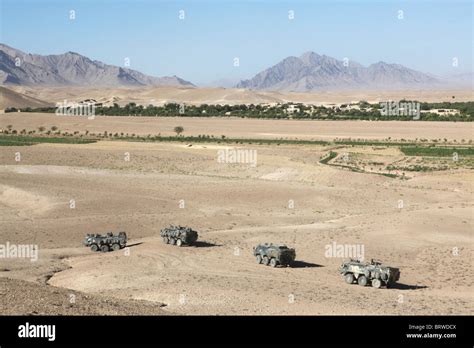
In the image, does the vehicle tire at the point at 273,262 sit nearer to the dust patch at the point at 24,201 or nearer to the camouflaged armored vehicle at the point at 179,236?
the camouflaged armored vehicle at the point at 179,236

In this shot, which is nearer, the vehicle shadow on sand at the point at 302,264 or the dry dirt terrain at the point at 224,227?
the dry dirt terrain at the point at 224,227

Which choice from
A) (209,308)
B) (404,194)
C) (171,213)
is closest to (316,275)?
(209,308)

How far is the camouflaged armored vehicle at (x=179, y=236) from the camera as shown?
3750cm

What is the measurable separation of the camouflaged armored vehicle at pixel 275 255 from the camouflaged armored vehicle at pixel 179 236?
547 cm

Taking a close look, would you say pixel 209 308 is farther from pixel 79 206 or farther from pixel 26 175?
pixel 26 175

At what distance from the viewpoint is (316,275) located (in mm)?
31109
